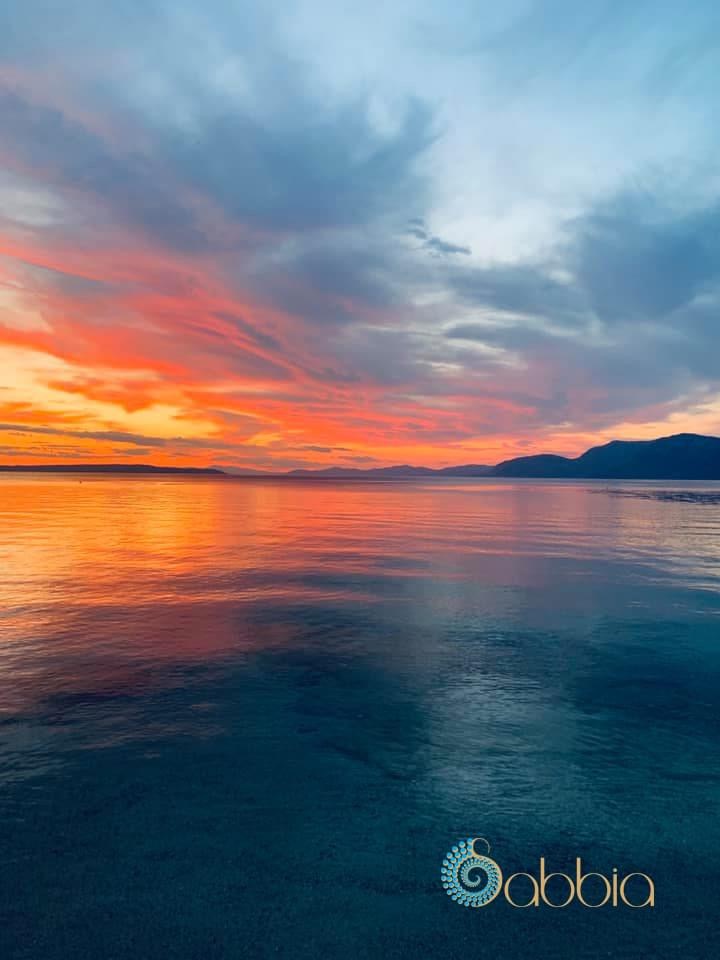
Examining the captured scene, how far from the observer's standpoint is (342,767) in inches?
322

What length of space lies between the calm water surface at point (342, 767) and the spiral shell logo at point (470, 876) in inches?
5.6

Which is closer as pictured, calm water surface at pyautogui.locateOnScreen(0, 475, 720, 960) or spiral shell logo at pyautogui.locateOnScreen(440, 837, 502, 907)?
calm water surface at pyautogui.locateOnScreen(0, 475, 720, 960)

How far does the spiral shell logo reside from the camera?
580 centimetres

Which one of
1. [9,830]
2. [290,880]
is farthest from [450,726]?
[9,830]

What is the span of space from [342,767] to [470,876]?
2562mm

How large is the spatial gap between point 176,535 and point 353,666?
26536 mm

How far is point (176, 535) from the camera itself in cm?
Result: 3656

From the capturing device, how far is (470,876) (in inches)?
237

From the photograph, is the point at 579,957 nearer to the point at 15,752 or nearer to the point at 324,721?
the point at 324,721

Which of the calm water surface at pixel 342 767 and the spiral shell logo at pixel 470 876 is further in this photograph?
the spiral shell logo at pixel 470 876

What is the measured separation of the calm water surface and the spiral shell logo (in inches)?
5.6

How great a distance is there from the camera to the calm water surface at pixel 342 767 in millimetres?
5418

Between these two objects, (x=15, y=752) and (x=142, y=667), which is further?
(x=142, y=667)

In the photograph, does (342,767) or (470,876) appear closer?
(470,876)
